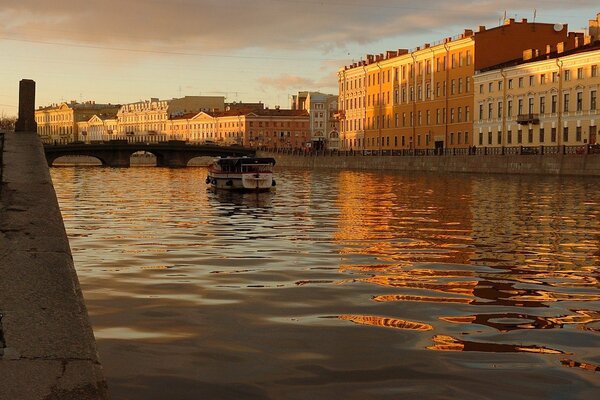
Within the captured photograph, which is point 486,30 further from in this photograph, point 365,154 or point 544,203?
point 544,203

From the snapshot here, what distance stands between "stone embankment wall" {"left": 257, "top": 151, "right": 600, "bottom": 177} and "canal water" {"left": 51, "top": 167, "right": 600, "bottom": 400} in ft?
105

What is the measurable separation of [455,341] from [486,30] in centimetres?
7162

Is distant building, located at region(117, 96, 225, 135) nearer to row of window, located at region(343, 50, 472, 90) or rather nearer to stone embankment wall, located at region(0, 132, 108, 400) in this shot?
row of window, located at region(343, 50, 472, 90)

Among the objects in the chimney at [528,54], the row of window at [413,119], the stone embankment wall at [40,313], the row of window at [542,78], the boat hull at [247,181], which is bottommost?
the boat hull at [247,181]

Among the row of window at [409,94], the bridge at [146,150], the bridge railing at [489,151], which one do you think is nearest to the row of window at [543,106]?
the bridge railing at [489,151]

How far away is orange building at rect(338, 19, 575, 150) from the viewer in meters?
75.6

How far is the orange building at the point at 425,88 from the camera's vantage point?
248ft

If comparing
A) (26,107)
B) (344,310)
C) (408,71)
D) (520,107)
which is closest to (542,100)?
(520,107)

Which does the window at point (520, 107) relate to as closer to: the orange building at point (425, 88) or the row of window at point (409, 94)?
the orange building at point (425, 88)

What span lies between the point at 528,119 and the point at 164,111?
13165 cm

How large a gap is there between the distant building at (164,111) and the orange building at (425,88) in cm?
8498

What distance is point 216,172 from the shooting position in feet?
131

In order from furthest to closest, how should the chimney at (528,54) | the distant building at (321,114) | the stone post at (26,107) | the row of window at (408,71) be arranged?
the distant building at (321,114) < the row of window at (408,71) < the chimney at (528,54) < the stone post at (26,107)

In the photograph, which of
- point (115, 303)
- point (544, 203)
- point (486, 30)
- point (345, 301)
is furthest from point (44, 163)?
point (486, 30)
